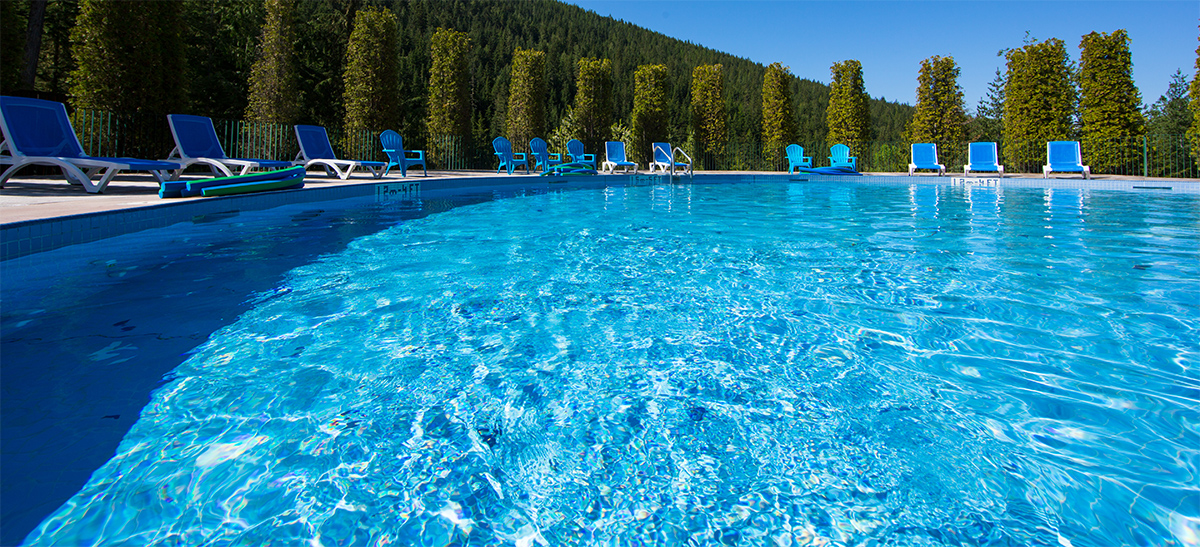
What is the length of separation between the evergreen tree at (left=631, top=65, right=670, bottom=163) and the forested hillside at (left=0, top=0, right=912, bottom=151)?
97.3 inches

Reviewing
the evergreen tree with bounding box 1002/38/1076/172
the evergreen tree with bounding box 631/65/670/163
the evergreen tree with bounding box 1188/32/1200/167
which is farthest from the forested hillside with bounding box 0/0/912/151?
the evergreen tree with bounding box 1188/32/1200/167

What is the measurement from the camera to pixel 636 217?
26.0 ft

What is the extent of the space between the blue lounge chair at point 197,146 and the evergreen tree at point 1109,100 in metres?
19.1

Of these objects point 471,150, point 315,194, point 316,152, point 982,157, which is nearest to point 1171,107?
point 982,157

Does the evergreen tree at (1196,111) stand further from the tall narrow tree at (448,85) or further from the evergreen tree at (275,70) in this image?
the evergreen tree at (275,70)

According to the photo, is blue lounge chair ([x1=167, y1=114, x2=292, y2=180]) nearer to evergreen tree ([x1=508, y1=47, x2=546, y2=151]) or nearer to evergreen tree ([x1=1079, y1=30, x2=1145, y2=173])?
evergreen tree ([x1=508, y1=47, x2=546, y2=151])

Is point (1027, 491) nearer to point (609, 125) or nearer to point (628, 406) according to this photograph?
point (628, 406)

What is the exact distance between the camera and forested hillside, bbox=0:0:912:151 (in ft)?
59.4

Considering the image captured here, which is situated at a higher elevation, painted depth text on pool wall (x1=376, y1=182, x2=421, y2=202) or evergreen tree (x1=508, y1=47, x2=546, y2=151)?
evergreen tree (x1=508, y1=47, x2=546, y2=151)

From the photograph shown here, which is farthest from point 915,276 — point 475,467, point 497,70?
point 497,70

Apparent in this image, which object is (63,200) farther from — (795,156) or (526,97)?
(795,156)

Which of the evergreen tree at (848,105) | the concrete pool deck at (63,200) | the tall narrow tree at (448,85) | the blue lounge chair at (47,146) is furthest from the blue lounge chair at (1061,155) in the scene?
the blue lounge chair at (47,146)

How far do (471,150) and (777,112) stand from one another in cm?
1136

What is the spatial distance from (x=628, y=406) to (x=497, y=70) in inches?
1685
